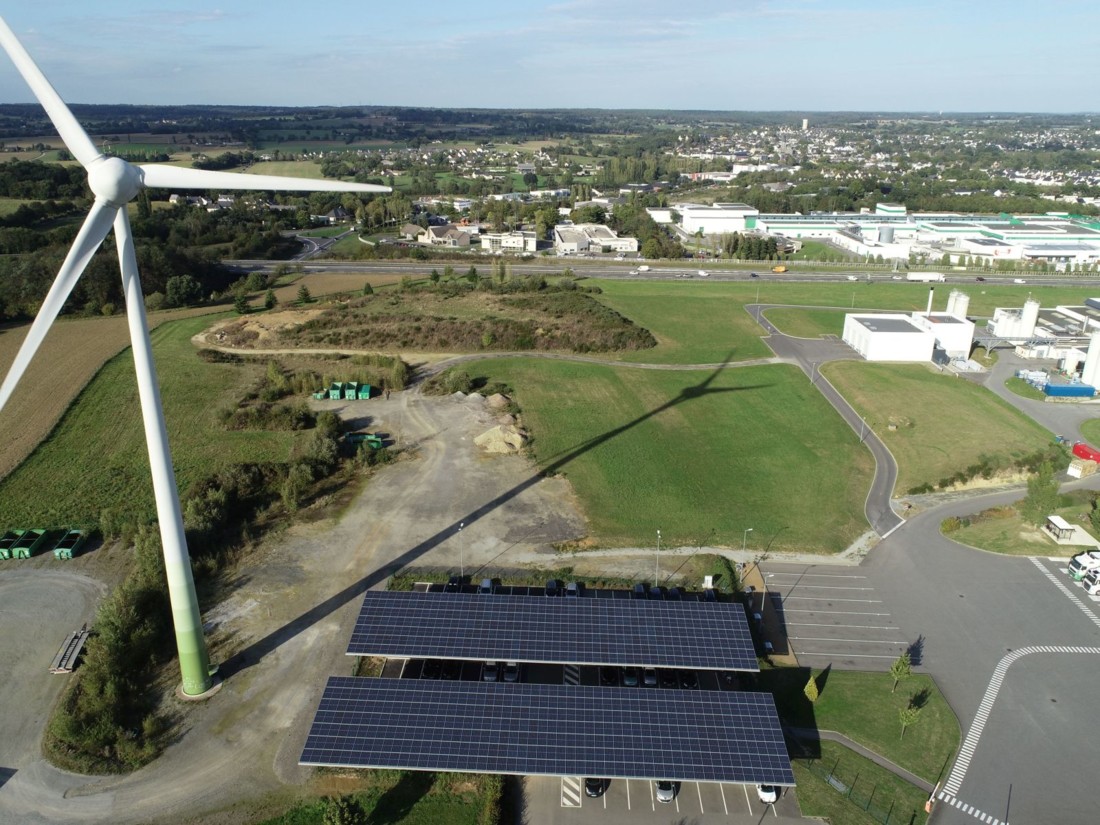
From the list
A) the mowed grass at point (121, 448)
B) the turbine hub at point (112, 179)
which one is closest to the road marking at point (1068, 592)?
the turbine hub at point (112, 179)

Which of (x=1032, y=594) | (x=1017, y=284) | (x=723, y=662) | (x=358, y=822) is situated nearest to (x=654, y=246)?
(x=1017, y=284)

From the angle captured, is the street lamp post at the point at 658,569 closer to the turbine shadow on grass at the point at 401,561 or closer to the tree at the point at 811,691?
the tree at the point at 811,691

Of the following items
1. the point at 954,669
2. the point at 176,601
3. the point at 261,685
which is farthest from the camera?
the point at 954,669

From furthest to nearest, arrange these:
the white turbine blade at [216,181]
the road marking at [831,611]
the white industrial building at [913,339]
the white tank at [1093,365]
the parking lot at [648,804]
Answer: the white industrial building at [913,339] < the white tank at [1093,365] < the road marking at [831,611] < the parking lot at [648,804] < the white turbine blade at [216,181]

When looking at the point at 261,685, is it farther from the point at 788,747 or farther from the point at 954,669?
the point at 954,669

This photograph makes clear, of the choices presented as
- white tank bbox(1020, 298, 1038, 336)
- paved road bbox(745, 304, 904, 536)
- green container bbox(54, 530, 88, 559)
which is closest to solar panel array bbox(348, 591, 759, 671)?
paved road bbox(745, 304, 904, 536)

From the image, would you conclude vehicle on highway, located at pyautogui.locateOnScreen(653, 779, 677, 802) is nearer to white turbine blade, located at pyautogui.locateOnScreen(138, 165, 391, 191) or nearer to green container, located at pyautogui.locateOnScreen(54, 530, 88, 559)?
white turbine blade, located at pyautogui.locateOnScreen(138, 165, 391, 191)

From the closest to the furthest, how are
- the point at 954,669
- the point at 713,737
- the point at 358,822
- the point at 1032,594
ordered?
A: the point at 358,822, the point at 713,737, the point at 954,669, the point at 1032,594

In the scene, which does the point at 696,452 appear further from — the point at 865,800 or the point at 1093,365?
the point at 1093,365
